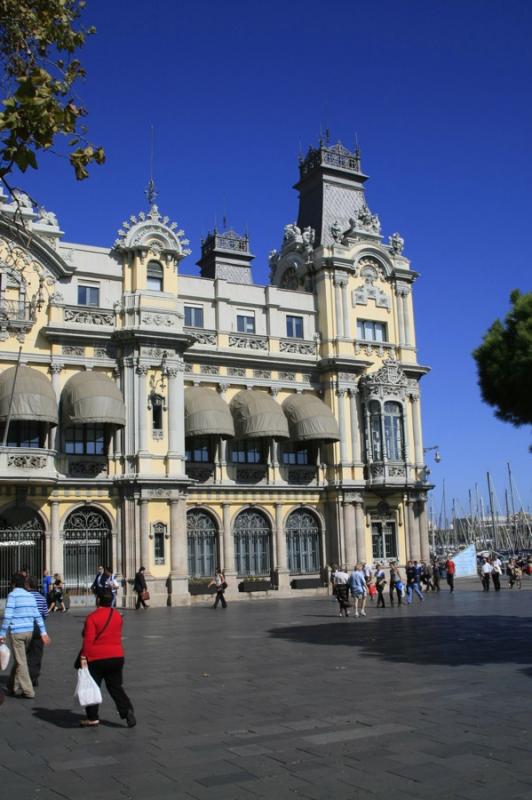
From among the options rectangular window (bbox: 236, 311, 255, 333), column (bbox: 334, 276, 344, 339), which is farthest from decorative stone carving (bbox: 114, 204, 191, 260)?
column (bbox: 334, 276, 344, 339)

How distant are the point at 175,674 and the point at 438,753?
7.79 meters

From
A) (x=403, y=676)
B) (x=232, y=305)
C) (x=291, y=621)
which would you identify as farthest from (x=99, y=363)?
(x=403, y=676)

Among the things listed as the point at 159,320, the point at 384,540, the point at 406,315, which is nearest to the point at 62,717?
the point at 159,320

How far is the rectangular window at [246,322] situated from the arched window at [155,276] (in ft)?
16.3

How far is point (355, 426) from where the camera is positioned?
44250 millimetres

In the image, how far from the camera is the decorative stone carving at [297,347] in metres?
43.9

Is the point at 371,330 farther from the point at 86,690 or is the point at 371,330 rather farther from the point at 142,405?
the point at 86,690

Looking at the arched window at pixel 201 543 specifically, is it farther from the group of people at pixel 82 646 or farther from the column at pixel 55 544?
the group of people at pixel 82 646

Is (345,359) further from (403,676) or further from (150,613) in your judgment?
(403,676)

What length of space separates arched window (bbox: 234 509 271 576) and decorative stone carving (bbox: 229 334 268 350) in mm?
8284

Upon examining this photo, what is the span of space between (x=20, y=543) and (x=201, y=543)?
8.99 meters

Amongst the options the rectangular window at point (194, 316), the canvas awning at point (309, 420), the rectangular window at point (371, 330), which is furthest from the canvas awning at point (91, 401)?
the rectangular window at point (371, 330)

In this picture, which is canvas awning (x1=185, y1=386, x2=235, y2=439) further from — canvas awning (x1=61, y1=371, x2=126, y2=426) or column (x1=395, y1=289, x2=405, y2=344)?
column (x1=395, y1=289, x2=405, y2=344)

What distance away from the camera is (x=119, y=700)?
37.3 ft
